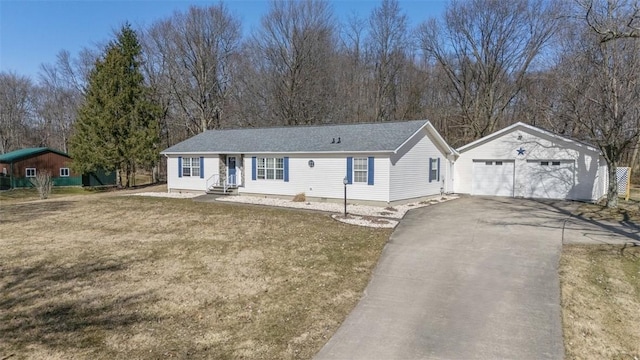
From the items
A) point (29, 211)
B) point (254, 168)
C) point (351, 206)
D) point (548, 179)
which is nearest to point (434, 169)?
point (548, 179)

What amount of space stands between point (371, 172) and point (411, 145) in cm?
268

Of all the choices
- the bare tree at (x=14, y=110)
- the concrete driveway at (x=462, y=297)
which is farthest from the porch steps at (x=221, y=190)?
the bare tree at (x=14, y=110)

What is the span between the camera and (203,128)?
117 ft

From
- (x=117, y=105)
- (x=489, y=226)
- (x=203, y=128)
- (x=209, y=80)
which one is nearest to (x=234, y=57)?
(x=209, y=80)

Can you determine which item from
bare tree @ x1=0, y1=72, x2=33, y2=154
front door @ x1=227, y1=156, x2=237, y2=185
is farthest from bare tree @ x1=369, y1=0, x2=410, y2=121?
bare tree @ x1=0, y1=72, x2=33, y2=154

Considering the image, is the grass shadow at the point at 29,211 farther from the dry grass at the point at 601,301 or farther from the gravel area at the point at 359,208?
the dry grass at the point at 601,301

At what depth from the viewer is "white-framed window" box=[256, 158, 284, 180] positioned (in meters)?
20.4

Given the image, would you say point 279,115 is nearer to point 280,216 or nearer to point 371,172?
point 371,172

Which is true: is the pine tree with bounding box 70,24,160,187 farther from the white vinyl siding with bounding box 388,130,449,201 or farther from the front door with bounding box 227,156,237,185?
the white vinyl siding with bounding box 388,130,449,201

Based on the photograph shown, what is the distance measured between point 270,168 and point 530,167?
14.0m

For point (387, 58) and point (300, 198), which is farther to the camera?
point (387, 58)

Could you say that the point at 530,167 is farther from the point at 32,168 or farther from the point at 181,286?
the point at 32,168

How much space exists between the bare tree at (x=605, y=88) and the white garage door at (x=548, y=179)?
2859 millimetres

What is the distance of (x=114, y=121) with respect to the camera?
1170 inches
